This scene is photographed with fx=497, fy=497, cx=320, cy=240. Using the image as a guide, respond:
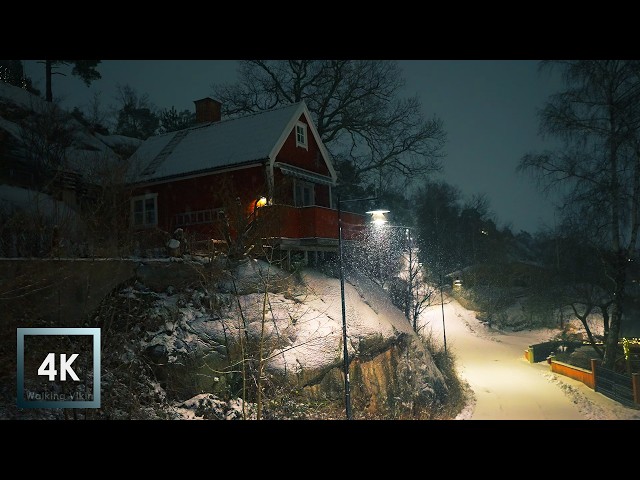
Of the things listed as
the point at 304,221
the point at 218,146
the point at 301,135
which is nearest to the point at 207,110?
the point at 218,146

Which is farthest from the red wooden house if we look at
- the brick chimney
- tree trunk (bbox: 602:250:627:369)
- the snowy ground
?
tree trunk (bbox: 602:250:627:369)

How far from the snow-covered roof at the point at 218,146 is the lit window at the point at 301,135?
366mm

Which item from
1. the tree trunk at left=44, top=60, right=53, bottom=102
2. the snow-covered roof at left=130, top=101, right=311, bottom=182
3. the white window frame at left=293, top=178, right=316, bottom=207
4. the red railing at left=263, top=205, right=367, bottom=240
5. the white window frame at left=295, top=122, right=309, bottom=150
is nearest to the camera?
the red railing at left=263, top=205, right=367, bottom=240

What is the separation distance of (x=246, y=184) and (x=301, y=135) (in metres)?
2.28

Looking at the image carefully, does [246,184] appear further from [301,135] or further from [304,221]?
[301,135]

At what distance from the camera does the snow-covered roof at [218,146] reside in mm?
11195

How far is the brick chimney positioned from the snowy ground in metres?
9.17

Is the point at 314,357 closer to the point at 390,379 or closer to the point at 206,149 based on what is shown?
the point at 390,379

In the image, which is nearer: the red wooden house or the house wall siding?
the red wooden house

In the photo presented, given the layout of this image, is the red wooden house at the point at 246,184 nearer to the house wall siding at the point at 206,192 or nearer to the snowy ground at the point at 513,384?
the house wall siding at the point at 206,192

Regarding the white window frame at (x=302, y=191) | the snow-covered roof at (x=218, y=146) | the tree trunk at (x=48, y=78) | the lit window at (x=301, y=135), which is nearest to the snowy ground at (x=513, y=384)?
the white window frame at (x=302, y=191)

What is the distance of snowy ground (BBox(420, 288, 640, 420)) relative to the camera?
10297mm

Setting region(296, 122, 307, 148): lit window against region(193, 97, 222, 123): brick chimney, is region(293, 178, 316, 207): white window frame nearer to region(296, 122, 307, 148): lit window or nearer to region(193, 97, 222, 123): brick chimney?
region(296, 122, 307, 148): lit window

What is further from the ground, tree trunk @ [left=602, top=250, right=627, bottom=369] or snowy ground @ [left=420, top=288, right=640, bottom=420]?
tree trunk @ [left=602, top=250, right=627, bottom=369]
